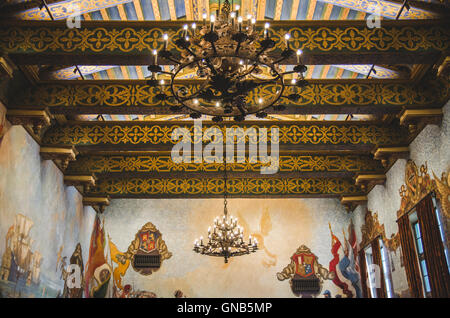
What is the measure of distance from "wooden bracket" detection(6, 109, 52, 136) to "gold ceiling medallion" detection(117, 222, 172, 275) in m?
6.45

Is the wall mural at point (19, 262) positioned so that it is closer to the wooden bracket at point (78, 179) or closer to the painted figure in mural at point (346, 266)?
the wooden bracket at point (78, 179)

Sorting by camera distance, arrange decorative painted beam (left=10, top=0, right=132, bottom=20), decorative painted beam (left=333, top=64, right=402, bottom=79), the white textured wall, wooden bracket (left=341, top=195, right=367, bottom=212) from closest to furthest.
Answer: decorative painted beam (left=10, top=0, right=132, bottom=20) < decorative painted beam (left=333, top=64, right=402, bottom=79) < wooden bracket (left=341, top=195, right=367, bottom=212) < the white textured wall

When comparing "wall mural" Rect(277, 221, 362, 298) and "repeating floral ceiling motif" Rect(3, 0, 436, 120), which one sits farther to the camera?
"wall mural" Rect(277, 221, 362, 298)

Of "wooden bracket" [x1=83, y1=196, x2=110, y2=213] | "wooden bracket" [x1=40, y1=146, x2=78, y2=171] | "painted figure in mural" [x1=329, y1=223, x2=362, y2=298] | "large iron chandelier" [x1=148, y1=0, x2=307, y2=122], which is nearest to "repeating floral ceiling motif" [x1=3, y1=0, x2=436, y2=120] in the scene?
"wooden bracket" [x1=40, y1=146, x2=78, y2=171]

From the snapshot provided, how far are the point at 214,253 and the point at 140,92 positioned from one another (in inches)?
170

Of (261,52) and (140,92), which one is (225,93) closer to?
(261,52)

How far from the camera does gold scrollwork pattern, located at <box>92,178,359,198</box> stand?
1198 cm

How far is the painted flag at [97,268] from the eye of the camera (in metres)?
12.4

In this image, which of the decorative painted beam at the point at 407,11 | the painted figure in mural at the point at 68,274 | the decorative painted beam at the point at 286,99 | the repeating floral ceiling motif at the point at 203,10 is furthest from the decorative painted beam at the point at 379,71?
the painted figure in mural at the point at 68,274

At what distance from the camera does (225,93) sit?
421 centimetres

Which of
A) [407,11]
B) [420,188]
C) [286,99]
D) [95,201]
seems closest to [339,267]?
[420,188]

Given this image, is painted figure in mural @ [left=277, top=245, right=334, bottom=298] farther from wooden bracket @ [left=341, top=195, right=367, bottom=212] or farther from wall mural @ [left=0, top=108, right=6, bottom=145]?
wall mural @ [left=0, top=108, right=6, bottom=145]

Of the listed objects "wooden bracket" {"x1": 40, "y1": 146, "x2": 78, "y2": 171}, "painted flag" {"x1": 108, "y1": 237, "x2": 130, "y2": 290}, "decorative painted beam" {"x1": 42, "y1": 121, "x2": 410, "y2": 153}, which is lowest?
"painted flag" {"x1": 108, "y1": 237, "x2": 130, "y2": 290}

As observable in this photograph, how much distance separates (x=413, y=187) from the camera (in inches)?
339
